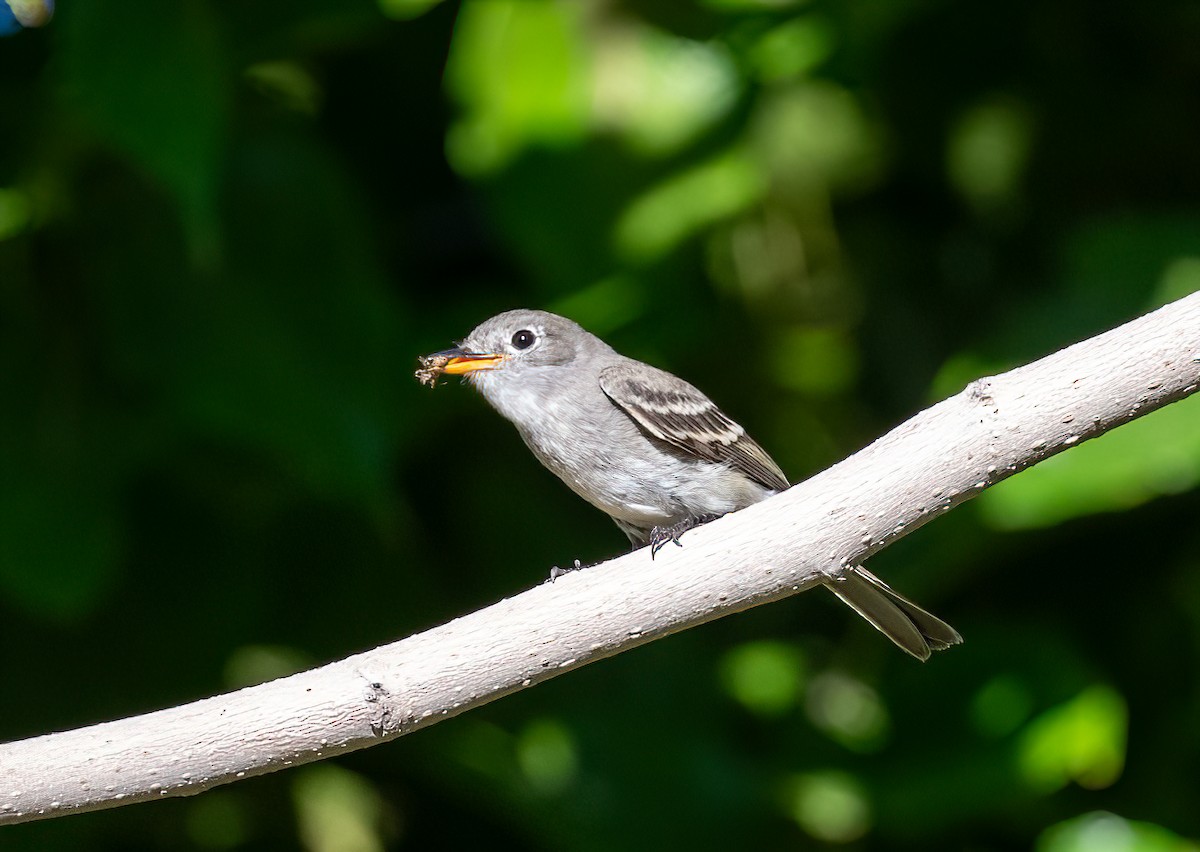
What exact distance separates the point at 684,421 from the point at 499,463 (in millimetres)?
1352

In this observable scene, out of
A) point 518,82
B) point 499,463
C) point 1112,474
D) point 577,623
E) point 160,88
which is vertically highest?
point 518,82

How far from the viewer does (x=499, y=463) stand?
5.54 m

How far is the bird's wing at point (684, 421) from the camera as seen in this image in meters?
4.34

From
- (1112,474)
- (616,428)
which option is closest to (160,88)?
(616,428)

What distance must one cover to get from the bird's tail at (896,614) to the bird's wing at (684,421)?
64 cm

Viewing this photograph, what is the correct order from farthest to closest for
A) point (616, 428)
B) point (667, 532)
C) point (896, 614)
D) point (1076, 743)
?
point (1076, 743) < point (616, 428) < point (667, 532) < point (896, 614)

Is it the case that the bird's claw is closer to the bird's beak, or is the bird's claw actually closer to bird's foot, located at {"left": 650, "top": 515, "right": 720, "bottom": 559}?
bird's foot, located at {"left": 650, "top": 515, "right": 720, "bottom": 559}

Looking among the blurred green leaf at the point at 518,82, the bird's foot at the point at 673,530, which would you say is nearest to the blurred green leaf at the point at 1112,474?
the bird's foot at the point at 673,530

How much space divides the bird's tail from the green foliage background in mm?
850

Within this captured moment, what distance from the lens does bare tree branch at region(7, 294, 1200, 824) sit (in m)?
2.81

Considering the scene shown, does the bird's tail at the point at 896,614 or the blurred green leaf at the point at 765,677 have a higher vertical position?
the blurred green leaf at the point at 765,677

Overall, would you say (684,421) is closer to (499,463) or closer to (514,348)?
→ (514,348)

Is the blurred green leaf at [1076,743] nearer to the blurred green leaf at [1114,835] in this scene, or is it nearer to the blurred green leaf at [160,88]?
the blurred green leaf at [1114,835]

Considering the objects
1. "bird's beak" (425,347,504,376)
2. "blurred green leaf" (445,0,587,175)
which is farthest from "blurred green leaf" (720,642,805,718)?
"blurred green leaf" (445,0,587,175)
